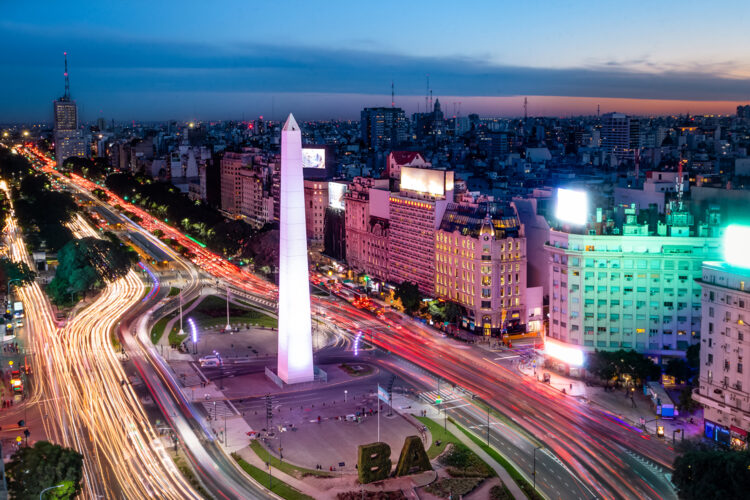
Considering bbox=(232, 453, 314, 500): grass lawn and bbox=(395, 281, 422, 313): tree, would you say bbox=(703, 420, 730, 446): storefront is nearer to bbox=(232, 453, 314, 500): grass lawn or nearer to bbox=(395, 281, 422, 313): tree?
bbox=(232, 453, 314, 500): grass lawn

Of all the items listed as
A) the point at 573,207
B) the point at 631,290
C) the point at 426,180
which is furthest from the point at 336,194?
the point at 631,290

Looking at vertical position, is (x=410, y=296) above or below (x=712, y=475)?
above

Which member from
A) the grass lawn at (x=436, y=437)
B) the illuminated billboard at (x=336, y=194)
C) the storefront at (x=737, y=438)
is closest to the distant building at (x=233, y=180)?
the illuminated billboard at (x=336, y=194)

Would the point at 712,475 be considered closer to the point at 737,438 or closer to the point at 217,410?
the point at 737,438

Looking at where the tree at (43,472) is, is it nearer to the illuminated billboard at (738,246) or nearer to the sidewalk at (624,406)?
the sidewalk at (624,406)

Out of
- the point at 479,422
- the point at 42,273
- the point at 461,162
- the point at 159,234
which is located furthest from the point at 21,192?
the point at 479,422

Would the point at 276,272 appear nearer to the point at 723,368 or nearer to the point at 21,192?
the point at 723,368
